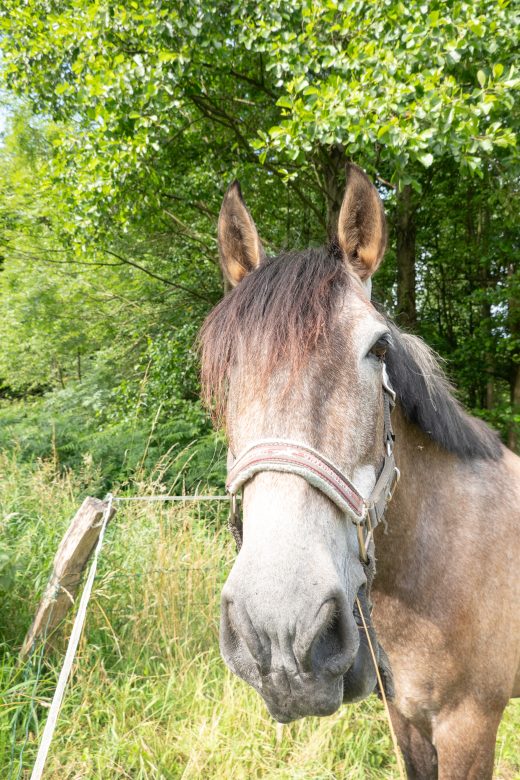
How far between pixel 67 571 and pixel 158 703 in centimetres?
100

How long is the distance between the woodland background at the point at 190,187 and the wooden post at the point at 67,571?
0.74ft

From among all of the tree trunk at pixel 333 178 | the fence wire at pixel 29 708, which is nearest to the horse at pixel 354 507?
the fence wire at pixel 29 708

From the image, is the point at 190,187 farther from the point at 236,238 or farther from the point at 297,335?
the point at 297,335

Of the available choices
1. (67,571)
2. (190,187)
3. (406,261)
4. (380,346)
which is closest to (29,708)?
(67,571)

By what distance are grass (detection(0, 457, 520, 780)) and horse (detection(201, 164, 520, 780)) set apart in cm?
82

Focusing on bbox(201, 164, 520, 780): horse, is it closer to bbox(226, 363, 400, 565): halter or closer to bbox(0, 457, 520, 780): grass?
bbox(226, 363, 400, 565): halter

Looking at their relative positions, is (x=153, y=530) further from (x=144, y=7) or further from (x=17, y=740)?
(x=144, y=7)

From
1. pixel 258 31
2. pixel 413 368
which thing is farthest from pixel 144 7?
pixel 413 368

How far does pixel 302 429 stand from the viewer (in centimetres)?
117

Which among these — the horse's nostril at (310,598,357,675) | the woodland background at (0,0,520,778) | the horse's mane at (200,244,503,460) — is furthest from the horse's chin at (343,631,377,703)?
the woodland background at (0,0,520,778)

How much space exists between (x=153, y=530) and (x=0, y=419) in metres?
7.04

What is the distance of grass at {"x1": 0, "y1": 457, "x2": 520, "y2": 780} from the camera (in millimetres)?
2342

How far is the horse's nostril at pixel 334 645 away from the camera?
1007 mm

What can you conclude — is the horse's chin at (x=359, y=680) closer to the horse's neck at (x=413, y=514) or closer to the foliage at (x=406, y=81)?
the horse's neck at (x=413, y=514)
